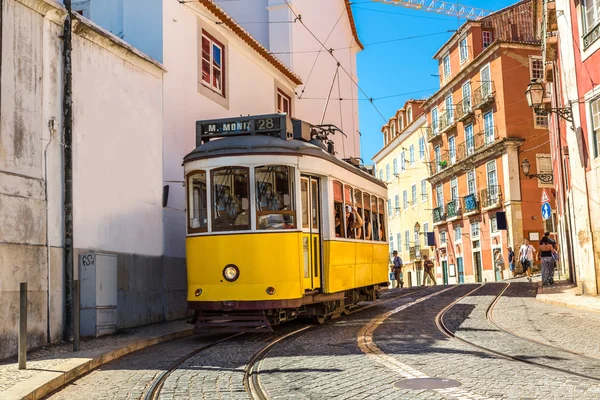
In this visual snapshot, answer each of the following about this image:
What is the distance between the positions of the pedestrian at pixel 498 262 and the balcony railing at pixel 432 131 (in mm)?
10311

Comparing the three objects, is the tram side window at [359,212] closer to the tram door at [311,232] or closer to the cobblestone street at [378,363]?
the cobblestone street at [378,363]

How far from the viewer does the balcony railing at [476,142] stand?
126 feet

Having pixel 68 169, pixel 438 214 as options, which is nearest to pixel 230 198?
pixel 68 169

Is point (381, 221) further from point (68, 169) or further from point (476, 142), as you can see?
point (476, 142)

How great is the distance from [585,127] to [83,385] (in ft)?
46.6

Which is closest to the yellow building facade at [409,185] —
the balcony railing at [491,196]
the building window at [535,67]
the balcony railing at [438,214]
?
the balcony railing at [438,214]

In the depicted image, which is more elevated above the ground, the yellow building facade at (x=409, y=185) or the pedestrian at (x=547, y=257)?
the yellow building facade at (x=409, y=185)

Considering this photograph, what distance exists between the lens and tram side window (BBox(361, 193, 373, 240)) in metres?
14.6

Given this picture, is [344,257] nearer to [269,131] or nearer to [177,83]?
[269,131]

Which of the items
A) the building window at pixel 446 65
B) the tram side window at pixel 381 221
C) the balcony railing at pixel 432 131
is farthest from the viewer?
the balcony railing at pixel 432 131

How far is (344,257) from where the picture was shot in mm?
12797

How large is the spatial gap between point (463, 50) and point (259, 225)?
34321 millimetres

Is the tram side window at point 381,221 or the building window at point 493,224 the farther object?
the building window at point 493,224

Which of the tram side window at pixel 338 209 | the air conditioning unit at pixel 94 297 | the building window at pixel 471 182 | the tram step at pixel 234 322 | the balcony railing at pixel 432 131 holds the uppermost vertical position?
the balcony railing at pixel 432 131
